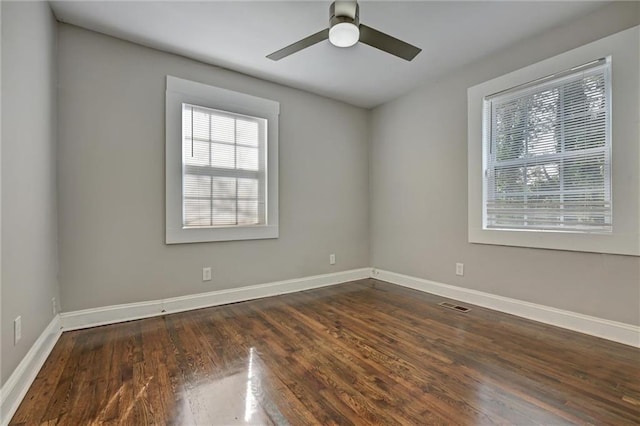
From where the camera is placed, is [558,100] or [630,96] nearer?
[630,96]

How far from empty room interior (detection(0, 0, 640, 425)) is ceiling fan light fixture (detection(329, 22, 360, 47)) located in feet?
0.09

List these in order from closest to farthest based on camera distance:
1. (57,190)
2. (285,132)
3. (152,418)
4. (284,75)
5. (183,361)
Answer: (152,418)
(183,361)
(57,190)
(284,75)
(285,132)

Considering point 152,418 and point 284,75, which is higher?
point 284,75

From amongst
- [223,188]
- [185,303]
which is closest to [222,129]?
[223,188]

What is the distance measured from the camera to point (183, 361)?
197 centimetres

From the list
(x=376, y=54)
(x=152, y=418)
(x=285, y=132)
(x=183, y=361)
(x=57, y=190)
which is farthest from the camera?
(x=285, y=132)

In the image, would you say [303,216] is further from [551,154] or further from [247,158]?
[551,154]

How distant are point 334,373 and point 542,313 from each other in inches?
81.1

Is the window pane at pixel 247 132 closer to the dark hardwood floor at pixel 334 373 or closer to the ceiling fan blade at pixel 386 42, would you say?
the ceiling fan blade at pixel 386 42

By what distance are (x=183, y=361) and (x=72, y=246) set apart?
1468 mm

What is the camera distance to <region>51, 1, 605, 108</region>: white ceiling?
2.29 meters

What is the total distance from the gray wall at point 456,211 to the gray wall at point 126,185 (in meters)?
1.44

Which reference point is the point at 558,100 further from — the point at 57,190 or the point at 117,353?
the point at 57,190

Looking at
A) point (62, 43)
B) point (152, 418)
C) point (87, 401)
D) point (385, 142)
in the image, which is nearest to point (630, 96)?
point (385, 142)
